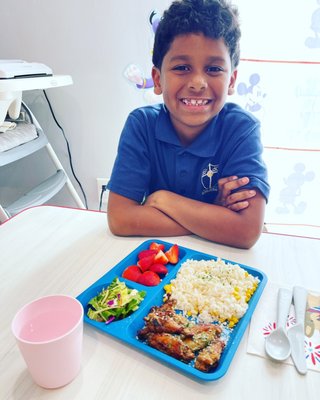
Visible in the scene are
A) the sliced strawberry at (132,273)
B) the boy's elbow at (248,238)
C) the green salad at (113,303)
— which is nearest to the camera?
the green salad at (113,303)

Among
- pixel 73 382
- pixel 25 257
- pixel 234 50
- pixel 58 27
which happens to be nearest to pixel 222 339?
pixel 73 382

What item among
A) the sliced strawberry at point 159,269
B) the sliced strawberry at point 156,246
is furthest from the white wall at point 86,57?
the sliced strawberry at point 159,269

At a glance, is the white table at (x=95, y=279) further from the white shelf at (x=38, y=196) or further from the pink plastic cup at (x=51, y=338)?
the white shelf at (x=38, y=196)

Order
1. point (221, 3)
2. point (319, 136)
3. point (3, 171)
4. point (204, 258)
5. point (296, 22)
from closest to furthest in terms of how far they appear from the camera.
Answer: point (204, 258) < point (221, 3) < point (296, 22) < point (319, 136) < point (3, 171)

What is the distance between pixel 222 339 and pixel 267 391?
0.31 ft

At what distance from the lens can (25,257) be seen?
28.8 inches

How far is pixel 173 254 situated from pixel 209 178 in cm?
35

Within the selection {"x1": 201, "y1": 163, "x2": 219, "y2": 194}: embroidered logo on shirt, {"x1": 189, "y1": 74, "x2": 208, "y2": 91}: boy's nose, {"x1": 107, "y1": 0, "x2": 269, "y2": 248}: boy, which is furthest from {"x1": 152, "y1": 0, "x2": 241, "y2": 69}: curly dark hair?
{"x1": 201, "y1": 163, "x2": 219, "y2": 194}: embroidered logo on shirt

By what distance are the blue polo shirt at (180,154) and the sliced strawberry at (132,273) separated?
28 centimetres

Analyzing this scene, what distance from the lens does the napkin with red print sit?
0.47 metres

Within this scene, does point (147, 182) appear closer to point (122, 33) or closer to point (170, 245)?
point (170, 245)

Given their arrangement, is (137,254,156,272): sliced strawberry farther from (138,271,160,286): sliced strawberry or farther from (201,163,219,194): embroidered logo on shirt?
(201,163,219,194): embroidered logo on shirt

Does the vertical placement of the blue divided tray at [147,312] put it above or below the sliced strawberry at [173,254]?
above

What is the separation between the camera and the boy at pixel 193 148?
0.81 m
